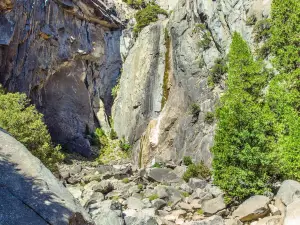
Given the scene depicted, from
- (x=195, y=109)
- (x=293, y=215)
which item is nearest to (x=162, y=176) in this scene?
(x=195, y=109)

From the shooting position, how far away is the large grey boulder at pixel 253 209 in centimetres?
1266

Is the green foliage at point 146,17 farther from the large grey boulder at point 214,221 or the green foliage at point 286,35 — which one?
the large grey boulder at point 214,221

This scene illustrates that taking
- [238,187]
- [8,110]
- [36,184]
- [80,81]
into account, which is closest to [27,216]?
[36,184]

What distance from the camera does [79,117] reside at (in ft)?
149

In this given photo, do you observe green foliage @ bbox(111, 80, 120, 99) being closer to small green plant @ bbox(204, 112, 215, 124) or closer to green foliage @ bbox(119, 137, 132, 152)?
green foliage @ bbox(119, 137, 132, 152)

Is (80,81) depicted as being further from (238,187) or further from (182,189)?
(238,187)

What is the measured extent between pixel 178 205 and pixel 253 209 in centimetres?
482

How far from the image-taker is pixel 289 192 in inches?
504

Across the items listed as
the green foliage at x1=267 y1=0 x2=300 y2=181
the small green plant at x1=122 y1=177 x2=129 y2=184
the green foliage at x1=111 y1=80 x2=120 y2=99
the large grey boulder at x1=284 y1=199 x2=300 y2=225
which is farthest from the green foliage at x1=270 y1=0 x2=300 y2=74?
the green foliage at x1=111 y1=80 x2=120 y2=99

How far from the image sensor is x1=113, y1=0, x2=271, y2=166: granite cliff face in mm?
28391

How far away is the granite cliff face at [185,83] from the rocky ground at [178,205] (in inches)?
230

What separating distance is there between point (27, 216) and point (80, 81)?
42.2 m

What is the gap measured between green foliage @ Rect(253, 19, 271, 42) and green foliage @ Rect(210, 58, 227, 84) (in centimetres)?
428

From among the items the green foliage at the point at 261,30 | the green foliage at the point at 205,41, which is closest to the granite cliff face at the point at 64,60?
the green foliage at the point at 205,41
